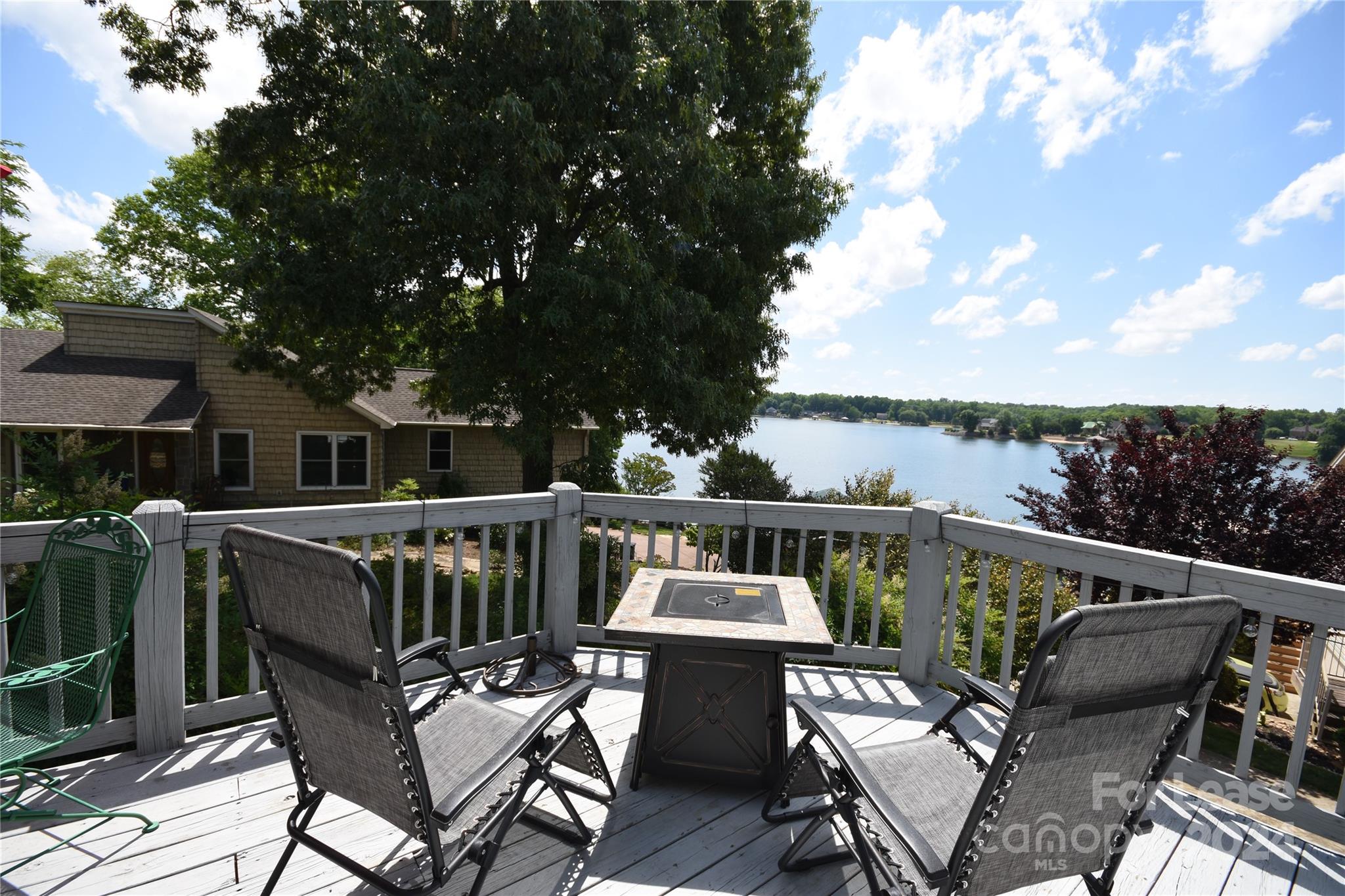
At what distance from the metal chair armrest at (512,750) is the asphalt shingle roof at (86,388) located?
43.6ft

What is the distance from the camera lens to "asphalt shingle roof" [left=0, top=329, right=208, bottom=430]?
1148cm

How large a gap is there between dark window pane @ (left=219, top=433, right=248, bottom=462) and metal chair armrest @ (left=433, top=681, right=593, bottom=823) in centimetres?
1463

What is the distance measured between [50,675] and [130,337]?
50.8 feet

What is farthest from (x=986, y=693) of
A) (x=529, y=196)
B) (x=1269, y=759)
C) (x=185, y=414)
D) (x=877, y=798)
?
(x=185, y=414)

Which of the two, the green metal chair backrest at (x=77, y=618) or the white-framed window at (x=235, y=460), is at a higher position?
the green metal chair backrest at (x=77, y=618)

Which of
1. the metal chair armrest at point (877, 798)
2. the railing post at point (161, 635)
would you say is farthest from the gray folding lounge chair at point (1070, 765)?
the railing post at point (161, 635)

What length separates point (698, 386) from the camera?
7.69 m

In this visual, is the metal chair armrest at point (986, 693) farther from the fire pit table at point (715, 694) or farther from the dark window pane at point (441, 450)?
the dark window pane at point (441, 450)

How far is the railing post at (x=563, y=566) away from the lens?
352 centimetres

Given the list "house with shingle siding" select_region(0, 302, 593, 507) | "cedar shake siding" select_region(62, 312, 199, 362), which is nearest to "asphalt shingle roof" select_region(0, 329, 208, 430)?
"house with shingle siding" select_region(0, 302, 593, 507)

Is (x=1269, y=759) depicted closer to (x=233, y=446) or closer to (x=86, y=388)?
(x=233, y=446)

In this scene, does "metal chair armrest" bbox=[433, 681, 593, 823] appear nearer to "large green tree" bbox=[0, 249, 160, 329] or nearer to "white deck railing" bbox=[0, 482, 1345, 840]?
"white deck railing" bbox=[0, 482, 1345, 840]

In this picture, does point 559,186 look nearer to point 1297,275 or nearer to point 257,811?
Answer: point 257,811

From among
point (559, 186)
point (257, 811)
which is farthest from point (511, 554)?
point (559, 186)
